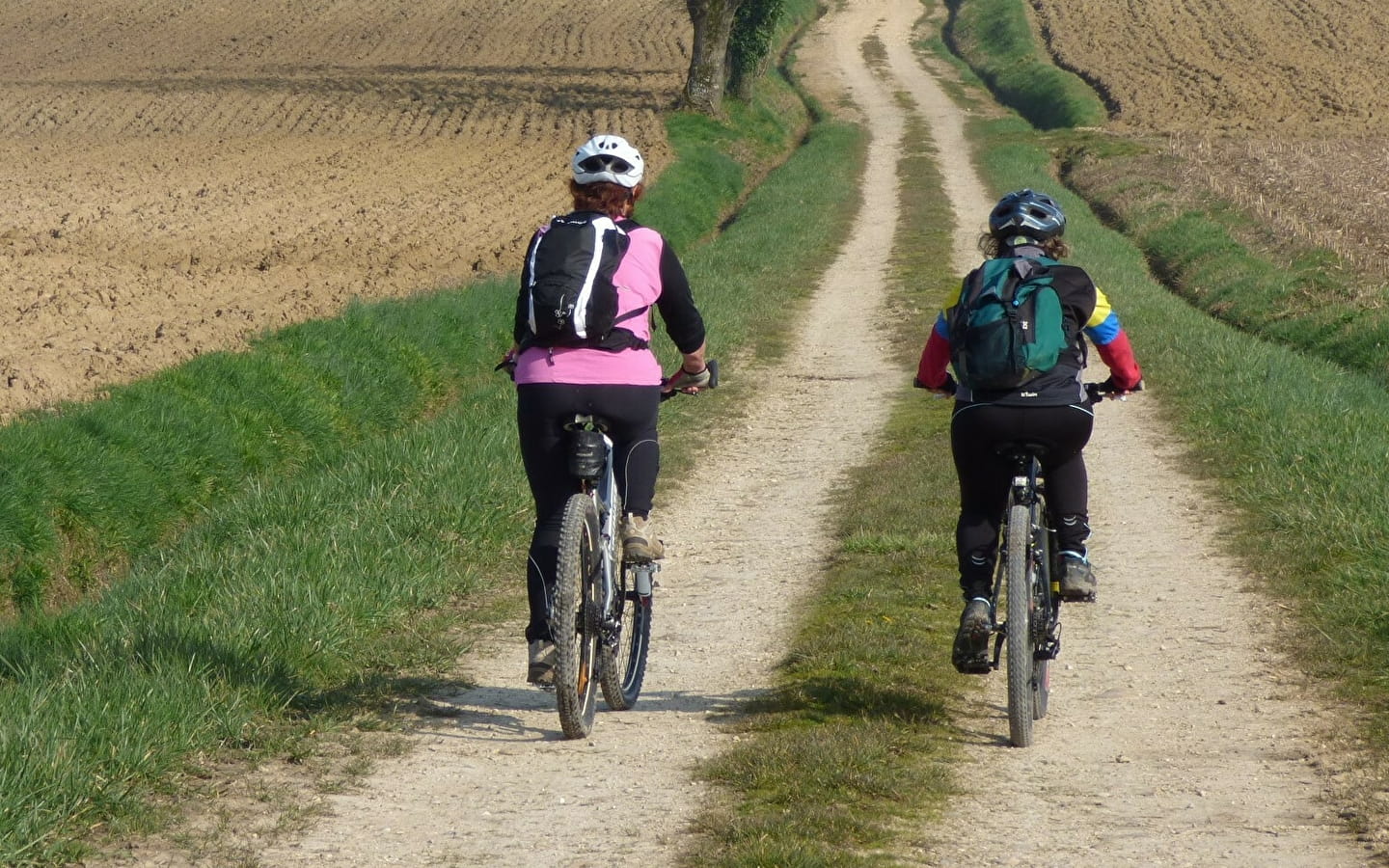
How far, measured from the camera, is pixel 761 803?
5.11 meters

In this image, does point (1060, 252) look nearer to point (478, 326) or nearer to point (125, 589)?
point (125, 589)

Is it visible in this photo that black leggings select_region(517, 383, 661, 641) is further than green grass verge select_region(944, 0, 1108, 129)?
No

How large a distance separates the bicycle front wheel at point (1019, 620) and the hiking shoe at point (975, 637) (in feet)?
0.41

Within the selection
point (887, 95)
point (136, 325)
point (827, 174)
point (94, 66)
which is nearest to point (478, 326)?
point (136, 325)

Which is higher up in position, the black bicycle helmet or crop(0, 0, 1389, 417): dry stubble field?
the black bicycle helmet

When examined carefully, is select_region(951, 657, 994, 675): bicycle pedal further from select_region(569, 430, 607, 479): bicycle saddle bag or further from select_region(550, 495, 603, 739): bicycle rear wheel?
select_region(569, 430, 607, 479): bicycle saddle bag

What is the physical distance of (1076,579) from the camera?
19.4 feet

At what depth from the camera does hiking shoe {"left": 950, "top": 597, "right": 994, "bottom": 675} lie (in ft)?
19.0

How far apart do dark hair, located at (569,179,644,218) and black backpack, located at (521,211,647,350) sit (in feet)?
0.47

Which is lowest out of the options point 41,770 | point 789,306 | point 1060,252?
point 789,306

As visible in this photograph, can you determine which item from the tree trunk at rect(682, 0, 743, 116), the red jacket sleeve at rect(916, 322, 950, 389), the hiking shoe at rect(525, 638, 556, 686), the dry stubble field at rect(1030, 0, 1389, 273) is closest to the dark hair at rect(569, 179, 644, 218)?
the red jacket sleeve at rect(916, 322, 950, 389)

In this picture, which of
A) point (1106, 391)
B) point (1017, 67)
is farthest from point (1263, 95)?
point (1106, 391)

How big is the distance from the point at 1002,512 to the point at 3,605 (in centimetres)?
618

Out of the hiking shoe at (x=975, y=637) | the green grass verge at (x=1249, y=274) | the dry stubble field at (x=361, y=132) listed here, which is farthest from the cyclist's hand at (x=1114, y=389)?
the green grass verge at (x=1249, y=274)
